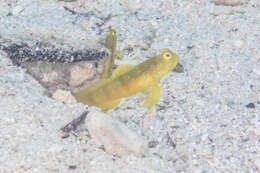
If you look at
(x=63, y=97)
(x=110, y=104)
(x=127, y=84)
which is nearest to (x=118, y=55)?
(x=127, y=84)

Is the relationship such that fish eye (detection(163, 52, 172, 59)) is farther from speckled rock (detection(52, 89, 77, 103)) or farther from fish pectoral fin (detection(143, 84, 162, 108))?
speckled rock (detection(52, 89, 77, 103))

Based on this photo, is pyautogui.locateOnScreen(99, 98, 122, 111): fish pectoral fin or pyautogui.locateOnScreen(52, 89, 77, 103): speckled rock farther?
pyautogui.locateOnScreen(99, 98, 122, 111): fish pectoral fin

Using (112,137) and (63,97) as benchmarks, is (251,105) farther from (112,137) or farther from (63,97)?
(63,97)

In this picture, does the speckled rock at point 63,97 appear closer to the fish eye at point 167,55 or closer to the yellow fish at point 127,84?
the yellow fish at point 127,84

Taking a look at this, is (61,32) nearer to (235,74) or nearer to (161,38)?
(161,38)

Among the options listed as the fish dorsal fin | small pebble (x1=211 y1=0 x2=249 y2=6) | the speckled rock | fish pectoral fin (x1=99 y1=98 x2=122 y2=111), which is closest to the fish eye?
the fish dorsal fin

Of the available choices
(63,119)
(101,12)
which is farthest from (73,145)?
(101,12)
